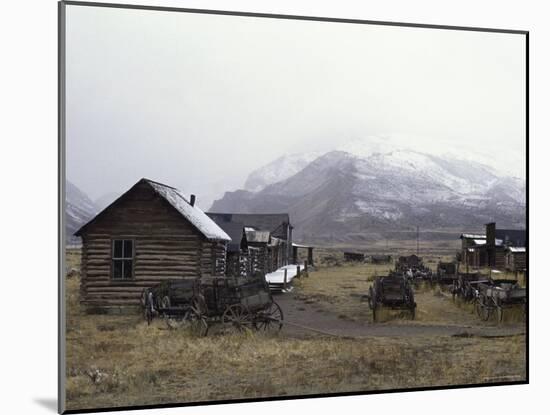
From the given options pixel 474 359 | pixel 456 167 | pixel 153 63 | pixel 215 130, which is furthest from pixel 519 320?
pixel 153 63

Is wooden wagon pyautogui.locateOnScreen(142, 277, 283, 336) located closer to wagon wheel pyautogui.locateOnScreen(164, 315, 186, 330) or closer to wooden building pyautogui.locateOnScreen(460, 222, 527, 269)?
wagon wheel pyautogui.locateOnScreen(164, 315, 186, 330)

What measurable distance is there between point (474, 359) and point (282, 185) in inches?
137

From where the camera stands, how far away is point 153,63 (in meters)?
11.9

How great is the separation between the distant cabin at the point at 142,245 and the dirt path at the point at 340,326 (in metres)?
1.23

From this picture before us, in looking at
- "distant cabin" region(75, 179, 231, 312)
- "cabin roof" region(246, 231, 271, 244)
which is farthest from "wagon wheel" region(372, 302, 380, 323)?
"distant cabin" region(75, 179, 231, 312)

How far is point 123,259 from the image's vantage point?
11.9 metres

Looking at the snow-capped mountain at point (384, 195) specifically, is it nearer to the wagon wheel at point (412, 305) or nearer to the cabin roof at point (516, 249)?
the cabin roof at point (516, 249)

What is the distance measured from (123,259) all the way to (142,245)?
28 cm

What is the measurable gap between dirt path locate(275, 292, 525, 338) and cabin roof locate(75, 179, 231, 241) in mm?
1116

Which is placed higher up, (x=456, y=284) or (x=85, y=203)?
(x=85, y=203)

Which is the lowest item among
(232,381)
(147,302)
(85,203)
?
(232,381)

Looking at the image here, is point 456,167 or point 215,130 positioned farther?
point 456,167

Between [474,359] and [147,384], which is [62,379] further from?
[474,359]

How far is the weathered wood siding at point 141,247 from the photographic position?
38.4 feet
